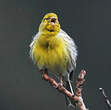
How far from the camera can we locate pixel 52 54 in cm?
593

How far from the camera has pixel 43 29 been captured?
229 inches

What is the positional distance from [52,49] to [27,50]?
8.26m

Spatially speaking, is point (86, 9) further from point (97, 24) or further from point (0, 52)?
point (0, 52)

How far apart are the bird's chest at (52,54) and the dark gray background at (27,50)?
690 cm

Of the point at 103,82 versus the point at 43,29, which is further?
the point at 103,82

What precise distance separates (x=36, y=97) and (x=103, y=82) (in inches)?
121

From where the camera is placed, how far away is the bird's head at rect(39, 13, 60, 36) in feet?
18.5

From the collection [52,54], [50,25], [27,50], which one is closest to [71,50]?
[52,54]

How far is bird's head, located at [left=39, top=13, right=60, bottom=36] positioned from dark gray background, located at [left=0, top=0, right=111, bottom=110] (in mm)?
7247

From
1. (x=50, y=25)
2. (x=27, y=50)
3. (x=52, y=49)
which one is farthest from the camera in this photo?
(x=27, y=50)

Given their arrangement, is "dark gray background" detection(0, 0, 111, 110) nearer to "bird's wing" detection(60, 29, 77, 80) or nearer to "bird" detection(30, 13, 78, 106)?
"bird's wing" detection(60, 29, 77, 80)

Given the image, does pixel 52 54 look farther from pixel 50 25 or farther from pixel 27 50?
pixel 27 50

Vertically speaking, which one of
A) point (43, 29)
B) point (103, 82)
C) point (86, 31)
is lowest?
point (103, 82)

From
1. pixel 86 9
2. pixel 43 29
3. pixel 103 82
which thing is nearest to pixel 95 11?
pixel 86 9
